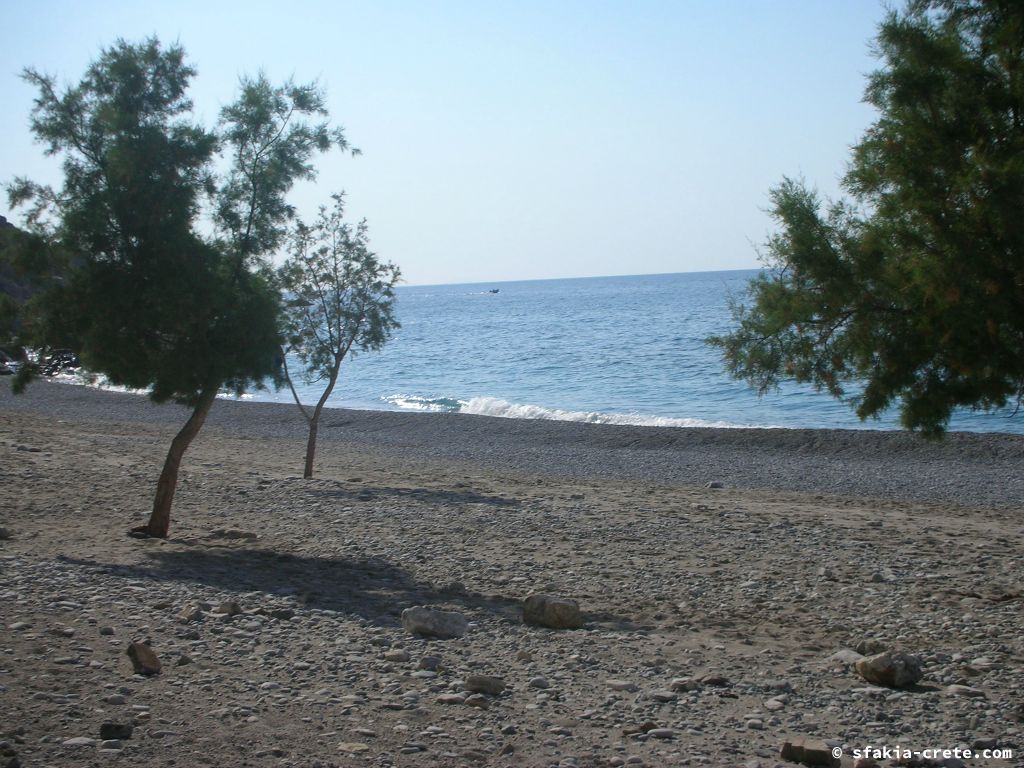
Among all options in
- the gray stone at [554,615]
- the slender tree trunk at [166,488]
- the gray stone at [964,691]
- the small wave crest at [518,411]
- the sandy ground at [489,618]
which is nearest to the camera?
the sandy ground at [489,618]

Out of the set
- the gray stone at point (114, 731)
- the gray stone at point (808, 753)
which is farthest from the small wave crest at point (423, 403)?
the gray stone at point (808, 753)

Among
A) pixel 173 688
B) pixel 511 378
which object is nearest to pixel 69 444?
pixel 173 688

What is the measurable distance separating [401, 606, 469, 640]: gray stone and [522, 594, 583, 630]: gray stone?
0.72m

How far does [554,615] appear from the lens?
8.58 m

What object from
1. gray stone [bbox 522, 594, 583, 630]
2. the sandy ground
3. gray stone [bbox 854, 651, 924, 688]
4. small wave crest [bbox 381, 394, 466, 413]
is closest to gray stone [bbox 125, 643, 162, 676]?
the sandy ground

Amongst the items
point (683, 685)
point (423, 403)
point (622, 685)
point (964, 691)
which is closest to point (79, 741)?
point (622, 685)

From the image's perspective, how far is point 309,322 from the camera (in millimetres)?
19609

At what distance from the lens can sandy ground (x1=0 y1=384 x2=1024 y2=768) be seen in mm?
5766

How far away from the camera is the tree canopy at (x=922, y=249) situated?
7430mm

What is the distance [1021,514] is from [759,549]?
780 centimetres

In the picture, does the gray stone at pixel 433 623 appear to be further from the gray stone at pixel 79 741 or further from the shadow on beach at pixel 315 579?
the gray stone at pixel 79 741

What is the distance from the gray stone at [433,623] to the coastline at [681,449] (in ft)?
40.4

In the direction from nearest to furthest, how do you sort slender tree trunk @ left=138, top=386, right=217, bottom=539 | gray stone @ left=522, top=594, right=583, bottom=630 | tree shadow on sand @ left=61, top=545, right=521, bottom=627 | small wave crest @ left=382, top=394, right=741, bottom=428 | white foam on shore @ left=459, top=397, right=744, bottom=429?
gray stone @ left=522, top=594, right=583, bottom=630
tree shadow on sand @ left=61, top=545, right=521, bottom=627
slender tree trunk @ left=138, top=386, right=217, bottom=539
white foam on shore @ left=459, top=397, right=744, bottom=429
small wave crest @ left=382, top=394, right=741, bottom=428

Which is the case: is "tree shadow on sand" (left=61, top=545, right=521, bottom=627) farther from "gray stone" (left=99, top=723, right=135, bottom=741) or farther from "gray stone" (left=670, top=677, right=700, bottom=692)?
"gray stone" (left=99, top=723, right=135, bottom=741)
